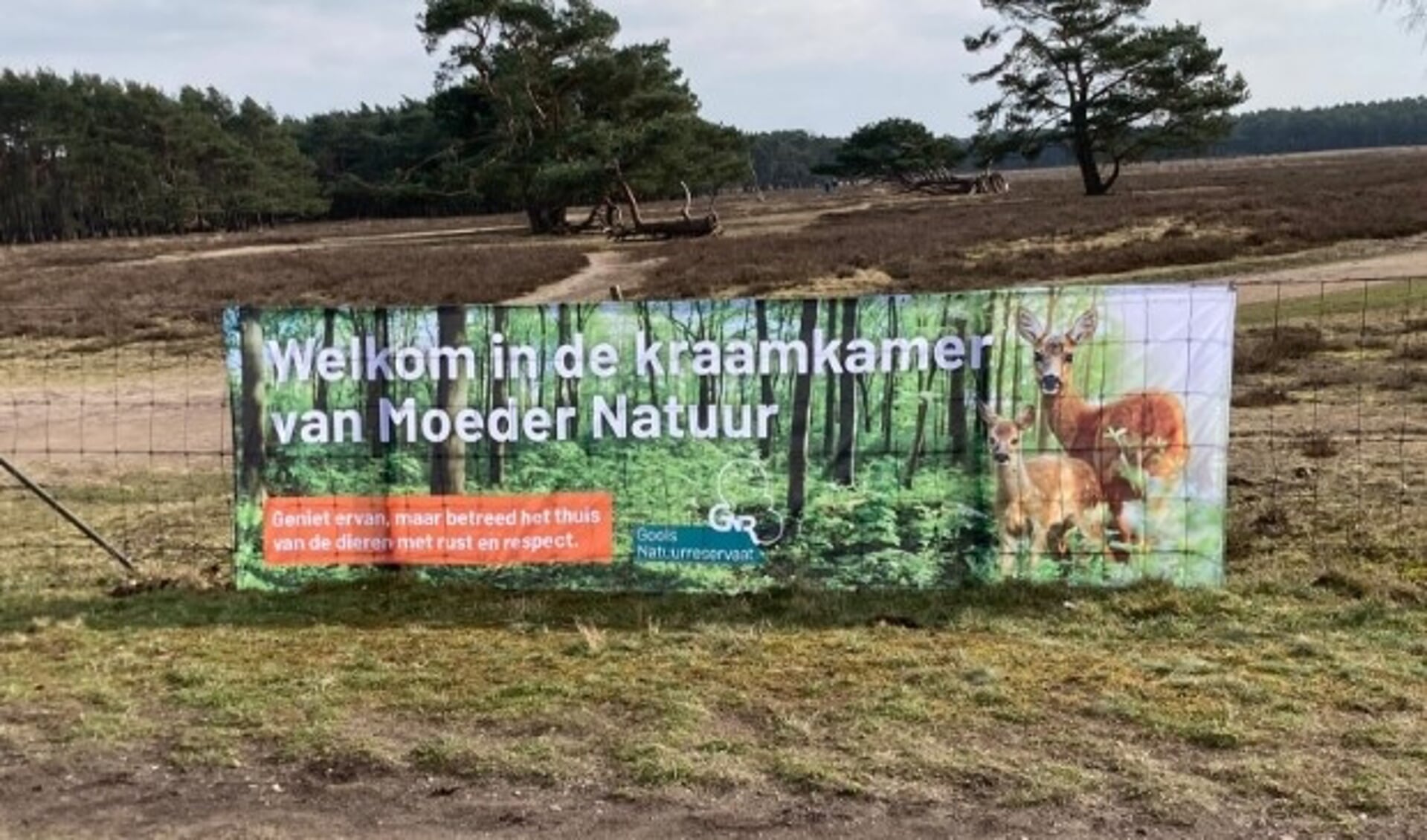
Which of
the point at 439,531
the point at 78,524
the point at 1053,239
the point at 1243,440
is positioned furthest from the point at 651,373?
the point at 1053,239

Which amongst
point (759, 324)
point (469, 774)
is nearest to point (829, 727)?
point (469, 774)

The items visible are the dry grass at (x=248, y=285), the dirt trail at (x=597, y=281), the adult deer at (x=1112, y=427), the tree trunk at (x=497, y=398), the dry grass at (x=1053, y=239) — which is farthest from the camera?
the dirt trail at (x=597, y=281)

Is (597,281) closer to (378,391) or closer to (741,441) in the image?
(378,391)

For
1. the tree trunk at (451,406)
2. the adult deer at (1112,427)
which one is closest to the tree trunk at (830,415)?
the adult deer at (1112,427)

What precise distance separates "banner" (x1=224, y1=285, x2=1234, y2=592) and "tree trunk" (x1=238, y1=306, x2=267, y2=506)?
0.01 m

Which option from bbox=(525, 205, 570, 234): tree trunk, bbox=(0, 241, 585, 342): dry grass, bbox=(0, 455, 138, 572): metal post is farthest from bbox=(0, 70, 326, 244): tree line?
bbox=(0, 455, 138, 572): metal post

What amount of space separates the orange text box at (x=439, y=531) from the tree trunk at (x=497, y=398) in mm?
139

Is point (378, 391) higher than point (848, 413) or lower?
higher

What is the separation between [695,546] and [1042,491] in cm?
185

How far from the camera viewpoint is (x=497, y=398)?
7.46 metres

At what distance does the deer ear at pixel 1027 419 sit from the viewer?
7.09m

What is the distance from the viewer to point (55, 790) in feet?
15.8

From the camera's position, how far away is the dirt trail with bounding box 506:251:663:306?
101 ft

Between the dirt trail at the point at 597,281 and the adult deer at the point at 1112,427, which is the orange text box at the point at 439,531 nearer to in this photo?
the adult deer at the point at 1112,427
